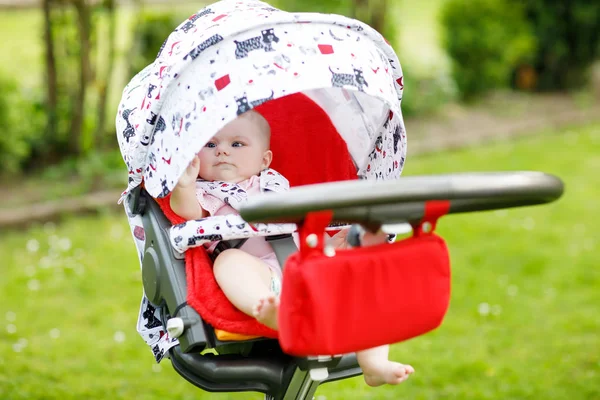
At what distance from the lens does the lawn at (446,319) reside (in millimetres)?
3699

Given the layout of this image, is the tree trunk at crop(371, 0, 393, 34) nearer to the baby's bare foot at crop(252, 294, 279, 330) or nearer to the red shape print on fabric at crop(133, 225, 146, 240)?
the red shape print on fabric at crop(133, 225, 146, 240)

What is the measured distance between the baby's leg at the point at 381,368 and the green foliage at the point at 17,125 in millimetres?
4439

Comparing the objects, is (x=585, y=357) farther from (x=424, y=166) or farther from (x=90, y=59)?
(x=90, y=59)

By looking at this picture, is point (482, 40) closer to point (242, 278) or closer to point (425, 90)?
point (425, 90)

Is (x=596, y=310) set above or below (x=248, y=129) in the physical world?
below

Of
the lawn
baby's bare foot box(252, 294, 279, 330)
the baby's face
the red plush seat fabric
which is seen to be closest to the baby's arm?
the baby's face

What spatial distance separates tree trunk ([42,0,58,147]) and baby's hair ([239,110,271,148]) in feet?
12.6

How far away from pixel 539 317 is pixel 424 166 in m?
2.39

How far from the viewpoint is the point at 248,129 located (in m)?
2.47

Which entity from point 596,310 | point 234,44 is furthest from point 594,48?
point 234,44

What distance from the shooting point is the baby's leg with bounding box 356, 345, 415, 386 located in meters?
2.04

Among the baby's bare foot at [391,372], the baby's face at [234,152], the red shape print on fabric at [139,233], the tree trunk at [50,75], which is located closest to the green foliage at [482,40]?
the tree trunk at [50,75]

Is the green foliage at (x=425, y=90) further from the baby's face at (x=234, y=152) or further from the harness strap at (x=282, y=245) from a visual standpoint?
the harness strap at (x=282, y=245)

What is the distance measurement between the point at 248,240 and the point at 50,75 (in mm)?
4171
